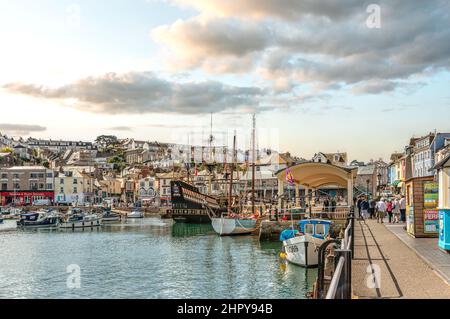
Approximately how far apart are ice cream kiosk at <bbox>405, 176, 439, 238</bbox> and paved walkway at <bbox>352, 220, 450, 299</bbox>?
2.63 m

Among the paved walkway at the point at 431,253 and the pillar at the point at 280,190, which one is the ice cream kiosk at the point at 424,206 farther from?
the pillar at the point at 280,190

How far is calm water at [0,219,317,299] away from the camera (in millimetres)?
26297

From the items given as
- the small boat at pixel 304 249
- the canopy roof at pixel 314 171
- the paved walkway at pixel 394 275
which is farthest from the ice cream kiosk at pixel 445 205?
the canopy roof at pixel 314 171

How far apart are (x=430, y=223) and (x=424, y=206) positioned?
2.80 ft

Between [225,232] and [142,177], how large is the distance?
11072 cm

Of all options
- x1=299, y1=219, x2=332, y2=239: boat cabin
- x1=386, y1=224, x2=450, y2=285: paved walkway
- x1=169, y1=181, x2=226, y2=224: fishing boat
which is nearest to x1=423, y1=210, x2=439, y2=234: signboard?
x1=386, y1=224, x2=450, y2=285: paved walkway

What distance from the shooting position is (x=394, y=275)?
51.2 feet

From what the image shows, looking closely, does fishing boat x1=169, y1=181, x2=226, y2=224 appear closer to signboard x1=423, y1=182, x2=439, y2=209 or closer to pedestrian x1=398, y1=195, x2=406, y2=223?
pedestrian x1=398, y1=195, x2=406, y2=223

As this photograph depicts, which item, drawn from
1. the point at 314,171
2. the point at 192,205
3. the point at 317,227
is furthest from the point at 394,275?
the point at 192,205

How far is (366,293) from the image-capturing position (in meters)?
13.1

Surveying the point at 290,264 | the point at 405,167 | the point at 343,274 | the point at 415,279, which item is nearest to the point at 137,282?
the point at 290,264

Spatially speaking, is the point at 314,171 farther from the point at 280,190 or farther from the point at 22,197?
the point at 22,197

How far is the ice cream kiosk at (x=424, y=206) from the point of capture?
24969mm

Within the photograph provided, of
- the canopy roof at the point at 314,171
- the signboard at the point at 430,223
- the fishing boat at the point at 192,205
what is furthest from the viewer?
the fishing boat at the point at 192,205
